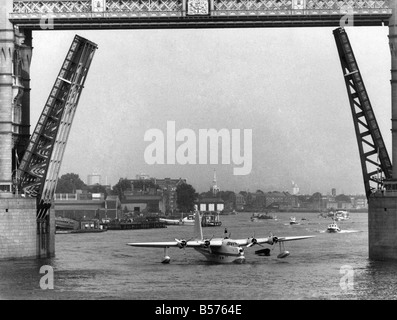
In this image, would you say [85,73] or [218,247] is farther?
[218,247]

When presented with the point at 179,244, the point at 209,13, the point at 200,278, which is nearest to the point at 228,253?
the point at 179,244

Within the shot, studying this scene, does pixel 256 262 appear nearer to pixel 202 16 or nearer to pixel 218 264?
pixel 218 264

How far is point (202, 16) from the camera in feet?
182

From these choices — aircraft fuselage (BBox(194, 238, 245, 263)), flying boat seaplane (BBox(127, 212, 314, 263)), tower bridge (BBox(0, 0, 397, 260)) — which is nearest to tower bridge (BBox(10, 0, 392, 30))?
tower bridge (BBox(0, 0, 397, 260))

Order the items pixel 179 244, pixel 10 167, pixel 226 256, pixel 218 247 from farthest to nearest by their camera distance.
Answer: pixel 218 247 → pixel 226 256 → pixel 179 244 → pixel 10 167

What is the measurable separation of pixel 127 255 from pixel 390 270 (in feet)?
76.2

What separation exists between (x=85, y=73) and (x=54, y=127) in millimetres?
3266

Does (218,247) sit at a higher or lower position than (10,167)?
lower

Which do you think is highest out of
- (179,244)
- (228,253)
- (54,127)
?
(54,127)

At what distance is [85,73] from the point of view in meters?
58.6

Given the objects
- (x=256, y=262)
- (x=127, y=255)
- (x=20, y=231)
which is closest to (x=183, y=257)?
(x=127, y=255)

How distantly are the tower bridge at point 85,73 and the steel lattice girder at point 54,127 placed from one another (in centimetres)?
5

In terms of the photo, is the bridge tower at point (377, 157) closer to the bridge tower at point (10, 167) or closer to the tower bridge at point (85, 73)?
the tower bridge at point (85, 73)

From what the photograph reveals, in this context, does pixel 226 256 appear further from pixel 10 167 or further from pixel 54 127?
pixel 10 167
